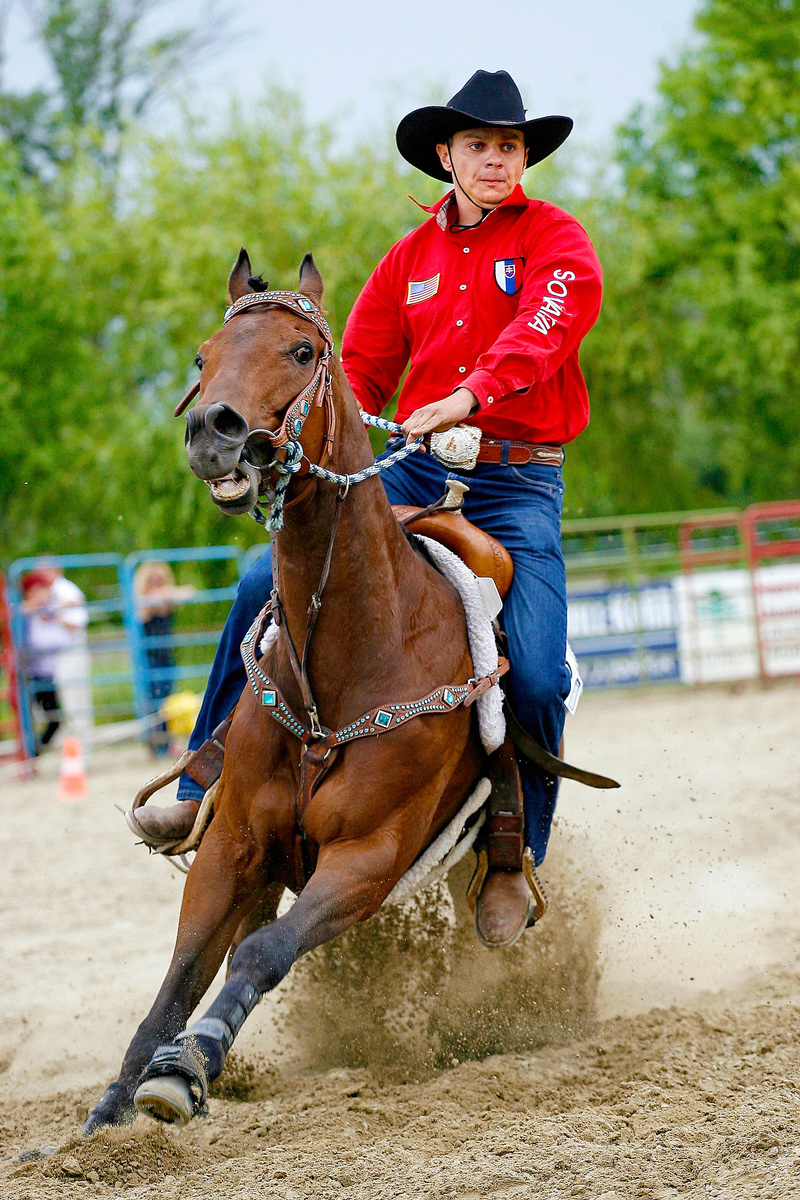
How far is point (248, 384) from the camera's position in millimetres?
2879

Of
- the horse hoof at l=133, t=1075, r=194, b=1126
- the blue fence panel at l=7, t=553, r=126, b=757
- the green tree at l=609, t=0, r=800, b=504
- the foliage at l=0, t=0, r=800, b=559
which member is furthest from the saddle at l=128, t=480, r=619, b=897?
the green tree at l=609, t=0, r=800, b=504

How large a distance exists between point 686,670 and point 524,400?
1090 cm

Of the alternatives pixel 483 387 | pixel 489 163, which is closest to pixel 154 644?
pixel 489 163

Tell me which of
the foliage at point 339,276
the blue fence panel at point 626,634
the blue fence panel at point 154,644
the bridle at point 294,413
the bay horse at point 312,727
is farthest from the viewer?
the foliage at point 339,276

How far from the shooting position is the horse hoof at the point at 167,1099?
2793 millimetres

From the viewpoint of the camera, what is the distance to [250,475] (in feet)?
9.30

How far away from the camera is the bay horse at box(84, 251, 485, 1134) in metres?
3.08

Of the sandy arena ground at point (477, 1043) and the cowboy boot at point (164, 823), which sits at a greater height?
the cowboy boot at point (164, 823)

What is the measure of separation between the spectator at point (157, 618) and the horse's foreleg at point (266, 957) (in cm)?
971

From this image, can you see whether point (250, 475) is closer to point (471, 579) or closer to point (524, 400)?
point (471, 579)

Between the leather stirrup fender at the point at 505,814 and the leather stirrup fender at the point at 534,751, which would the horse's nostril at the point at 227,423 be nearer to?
the leather stirrup fender at the point at 534,751

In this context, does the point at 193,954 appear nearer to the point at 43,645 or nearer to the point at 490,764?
the point at 490,764

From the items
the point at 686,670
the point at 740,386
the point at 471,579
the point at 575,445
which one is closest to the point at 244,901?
the point at 471,579

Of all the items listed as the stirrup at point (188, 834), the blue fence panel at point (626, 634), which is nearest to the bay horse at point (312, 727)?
the stirrup at point (188, 834)
